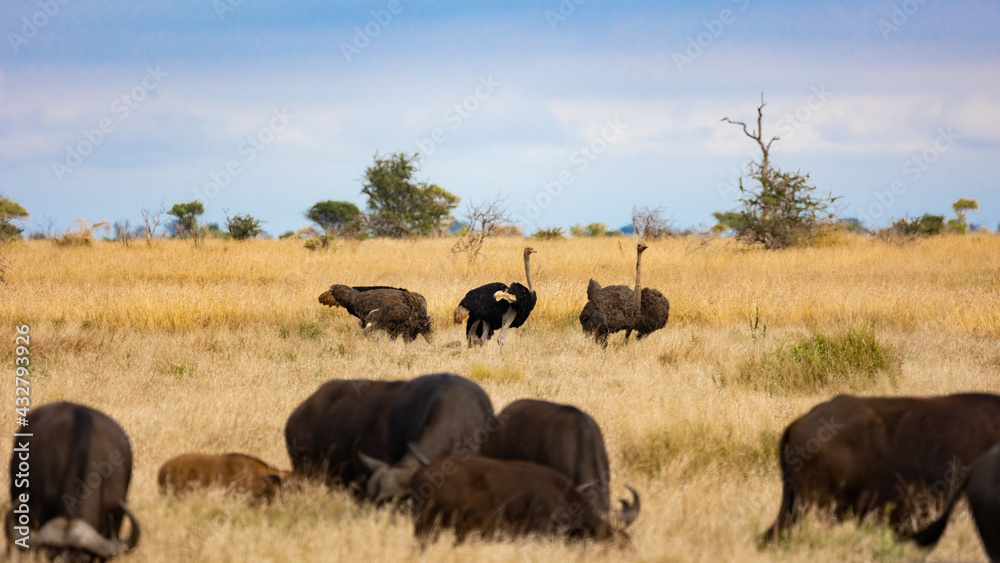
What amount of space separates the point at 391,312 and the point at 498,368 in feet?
8.27

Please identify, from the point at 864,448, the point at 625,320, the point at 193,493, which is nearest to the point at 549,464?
the point at 864,448

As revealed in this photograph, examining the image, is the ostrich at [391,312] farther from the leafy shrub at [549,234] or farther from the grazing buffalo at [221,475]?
the leafy shrub at [549,234]

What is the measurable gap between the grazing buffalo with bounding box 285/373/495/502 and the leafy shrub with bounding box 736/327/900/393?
5.01 m

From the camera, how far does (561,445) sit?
14.9 ft

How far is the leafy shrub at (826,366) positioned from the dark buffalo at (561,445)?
4763 millimetres

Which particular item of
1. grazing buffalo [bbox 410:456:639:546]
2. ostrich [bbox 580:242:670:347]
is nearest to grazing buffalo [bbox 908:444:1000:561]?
grazing buffalo [bbox 410:456:639:546]

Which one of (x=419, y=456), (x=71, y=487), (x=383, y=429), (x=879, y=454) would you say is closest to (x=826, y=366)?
(x=879, y=454)

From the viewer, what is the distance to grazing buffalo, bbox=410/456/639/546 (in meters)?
3.95

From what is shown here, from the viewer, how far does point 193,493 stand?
504 centimetres

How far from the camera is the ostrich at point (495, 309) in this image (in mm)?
11547

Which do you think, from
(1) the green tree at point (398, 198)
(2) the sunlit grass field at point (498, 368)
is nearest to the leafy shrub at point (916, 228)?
(2) the sunlit grass field at point (498, 368)

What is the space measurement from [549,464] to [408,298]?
738 cm

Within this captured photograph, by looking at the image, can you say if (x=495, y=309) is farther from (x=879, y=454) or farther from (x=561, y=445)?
(x=879, y=454)

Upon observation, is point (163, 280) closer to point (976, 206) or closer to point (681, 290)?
point (681, 290)
